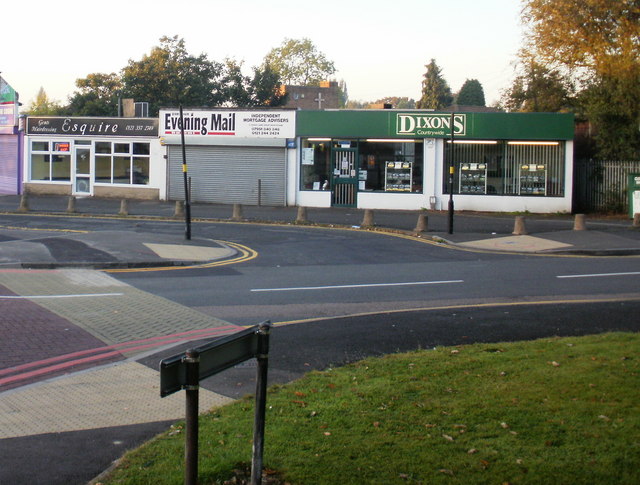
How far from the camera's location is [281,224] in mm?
28141

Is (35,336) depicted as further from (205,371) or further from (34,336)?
(205,371)

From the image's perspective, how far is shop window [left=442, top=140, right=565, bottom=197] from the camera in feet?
108

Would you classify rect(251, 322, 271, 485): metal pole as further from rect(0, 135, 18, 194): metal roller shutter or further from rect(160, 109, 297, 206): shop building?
Result: rect(0, 135, 18, 194): metal roller shutter

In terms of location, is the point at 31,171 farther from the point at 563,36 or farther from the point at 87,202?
the point at 563,36

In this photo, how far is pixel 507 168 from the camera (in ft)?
109

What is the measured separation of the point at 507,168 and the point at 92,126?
20.2 metres

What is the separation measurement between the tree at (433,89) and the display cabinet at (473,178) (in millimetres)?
56122

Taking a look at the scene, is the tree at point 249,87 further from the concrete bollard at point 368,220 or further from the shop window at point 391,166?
the concrete bollard at point 368,220

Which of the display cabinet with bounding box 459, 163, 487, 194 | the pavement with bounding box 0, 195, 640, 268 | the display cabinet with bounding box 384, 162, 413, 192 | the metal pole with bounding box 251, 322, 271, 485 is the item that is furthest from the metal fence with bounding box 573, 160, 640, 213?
the metal pole with bounding box 251, 322, 271, 485

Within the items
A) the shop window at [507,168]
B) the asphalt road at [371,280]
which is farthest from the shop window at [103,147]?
the asphalt road at [371,280]

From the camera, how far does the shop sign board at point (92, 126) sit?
37969 mm

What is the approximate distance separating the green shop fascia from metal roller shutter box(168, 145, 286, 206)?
3.77ft

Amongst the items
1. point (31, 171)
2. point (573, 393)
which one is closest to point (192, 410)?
point (573, 393)

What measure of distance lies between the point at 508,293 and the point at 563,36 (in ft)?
44.9
